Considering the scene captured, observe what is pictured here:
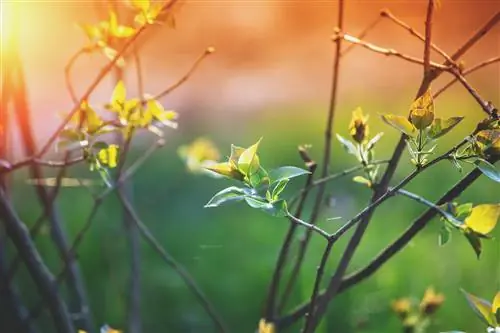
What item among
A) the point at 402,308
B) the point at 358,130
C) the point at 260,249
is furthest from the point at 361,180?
the point at 260,249

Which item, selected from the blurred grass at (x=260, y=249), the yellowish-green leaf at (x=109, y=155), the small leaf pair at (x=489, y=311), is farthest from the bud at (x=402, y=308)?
the yellowish-green leaf at (x=109, y=155)

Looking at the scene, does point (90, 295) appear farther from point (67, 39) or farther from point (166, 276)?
point (67, 39)

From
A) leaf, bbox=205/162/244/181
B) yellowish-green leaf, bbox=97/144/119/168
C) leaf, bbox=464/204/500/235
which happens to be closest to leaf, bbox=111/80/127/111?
yellowish-green leaf, bbox=97/144/119/168

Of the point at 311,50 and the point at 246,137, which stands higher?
the point at 311,50

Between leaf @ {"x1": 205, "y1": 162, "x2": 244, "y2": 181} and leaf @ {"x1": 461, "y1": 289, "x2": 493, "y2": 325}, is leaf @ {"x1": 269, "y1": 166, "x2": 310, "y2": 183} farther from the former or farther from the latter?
leaf @ {"x1": 461, "y1": 289, "x2": 493, "y2": 325}

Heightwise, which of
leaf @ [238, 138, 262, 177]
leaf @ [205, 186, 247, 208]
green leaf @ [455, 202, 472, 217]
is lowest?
green leaf @ [455, 202, 472, 217]

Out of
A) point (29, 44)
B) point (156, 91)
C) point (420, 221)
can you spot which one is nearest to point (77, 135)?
point (420, 221)
